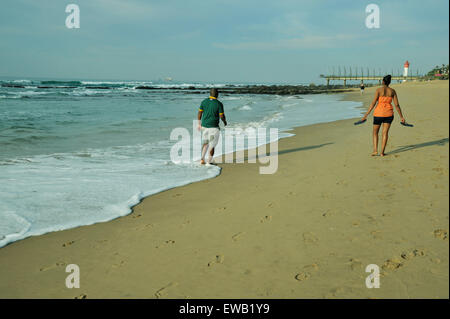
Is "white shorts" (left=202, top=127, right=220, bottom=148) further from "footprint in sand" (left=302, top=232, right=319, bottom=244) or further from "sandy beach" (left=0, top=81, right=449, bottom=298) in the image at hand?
"footprint in sand" (left=302, top=232, right=319, bottom=244)

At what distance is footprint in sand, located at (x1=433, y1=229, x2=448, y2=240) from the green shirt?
5.22 m

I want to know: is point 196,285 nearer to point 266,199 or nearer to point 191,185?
point 266,199

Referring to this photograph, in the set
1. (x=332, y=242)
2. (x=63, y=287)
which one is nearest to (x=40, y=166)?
(x=63, y=287)

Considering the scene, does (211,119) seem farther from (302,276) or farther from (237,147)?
(302,276)

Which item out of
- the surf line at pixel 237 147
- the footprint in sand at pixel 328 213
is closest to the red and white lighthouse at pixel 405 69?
the surf line at pixel 237 147

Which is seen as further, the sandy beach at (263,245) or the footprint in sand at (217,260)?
the footprint in sand at (217,260)

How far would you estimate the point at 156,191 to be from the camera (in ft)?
17.4

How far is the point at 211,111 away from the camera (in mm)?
7426

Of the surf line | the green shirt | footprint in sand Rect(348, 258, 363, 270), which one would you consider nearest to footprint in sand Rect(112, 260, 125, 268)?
footprint in sand Rect(348, 258, 363, 270)

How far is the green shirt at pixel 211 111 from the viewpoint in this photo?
292 inches

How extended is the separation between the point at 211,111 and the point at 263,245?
15.7 feet

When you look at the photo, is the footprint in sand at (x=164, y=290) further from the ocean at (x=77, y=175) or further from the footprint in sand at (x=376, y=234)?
the footprint in sand at (x=376, y=234)
